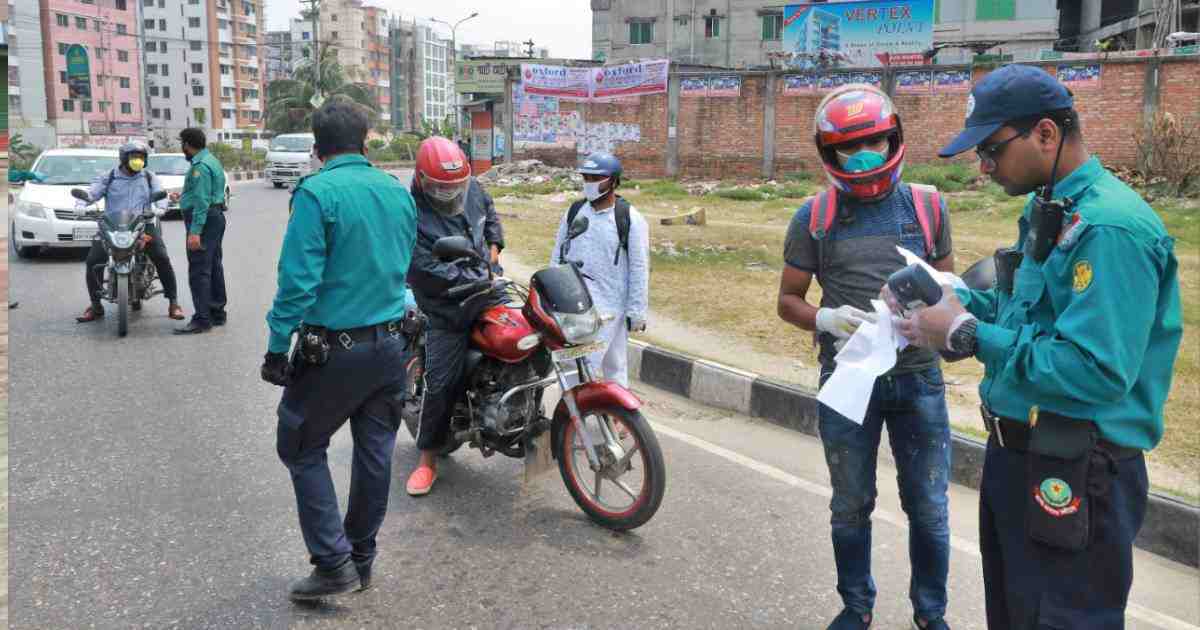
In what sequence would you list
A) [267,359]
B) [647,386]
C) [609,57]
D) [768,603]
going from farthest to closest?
[609,57] → [647,386] → [768,603] → [267,359]

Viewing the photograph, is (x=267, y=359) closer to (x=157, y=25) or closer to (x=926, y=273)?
(x=926, y=273)

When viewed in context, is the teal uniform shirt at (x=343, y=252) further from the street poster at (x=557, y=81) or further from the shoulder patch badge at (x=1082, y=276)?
the street poster at (x=557, y=81)

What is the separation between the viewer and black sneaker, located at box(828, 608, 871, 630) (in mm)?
3209

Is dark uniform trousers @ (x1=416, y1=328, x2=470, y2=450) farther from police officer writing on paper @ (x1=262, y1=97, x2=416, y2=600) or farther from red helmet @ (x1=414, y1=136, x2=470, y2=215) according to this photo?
police officer writing on paper @ (x1=262, y1=97, x2=416, y2=600)

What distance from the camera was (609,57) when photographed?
51719 mm

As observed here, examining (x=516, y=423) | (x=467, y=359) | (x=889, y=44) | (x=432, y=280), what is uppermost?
(x=889, y=44)

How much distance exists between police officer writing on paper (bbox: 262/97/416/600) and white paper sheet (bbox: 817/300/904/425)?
175cm

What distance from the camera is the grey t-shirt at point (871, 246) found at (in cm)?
312

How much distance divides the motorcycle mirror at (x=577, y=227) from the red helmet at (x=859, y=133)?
2.04 m

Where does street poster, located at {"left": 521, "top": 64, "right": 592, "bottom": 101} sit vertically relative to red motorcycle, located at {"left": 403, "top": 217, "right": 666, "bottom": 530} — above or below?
above

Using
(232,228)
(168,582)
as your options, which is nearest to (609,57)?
(232,228)

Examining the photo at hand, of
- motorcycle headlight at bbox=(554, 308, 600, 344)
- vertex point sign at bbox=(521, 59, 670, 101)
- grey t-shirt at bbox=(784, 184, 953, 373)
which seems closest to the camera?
grey t-shirt at bbox=(784, 184, 953, 373)

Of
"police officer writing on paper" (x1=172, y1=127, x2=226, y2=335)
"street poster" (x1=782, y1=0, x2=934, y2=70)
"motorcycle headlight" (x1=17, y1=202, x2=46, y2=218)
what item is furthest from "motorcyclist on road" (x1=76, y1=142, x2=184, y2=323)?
"street poster" (x1=782, y1=0, x2=934, y2=70)

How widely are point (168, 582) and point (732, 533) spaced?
2.34 metres
